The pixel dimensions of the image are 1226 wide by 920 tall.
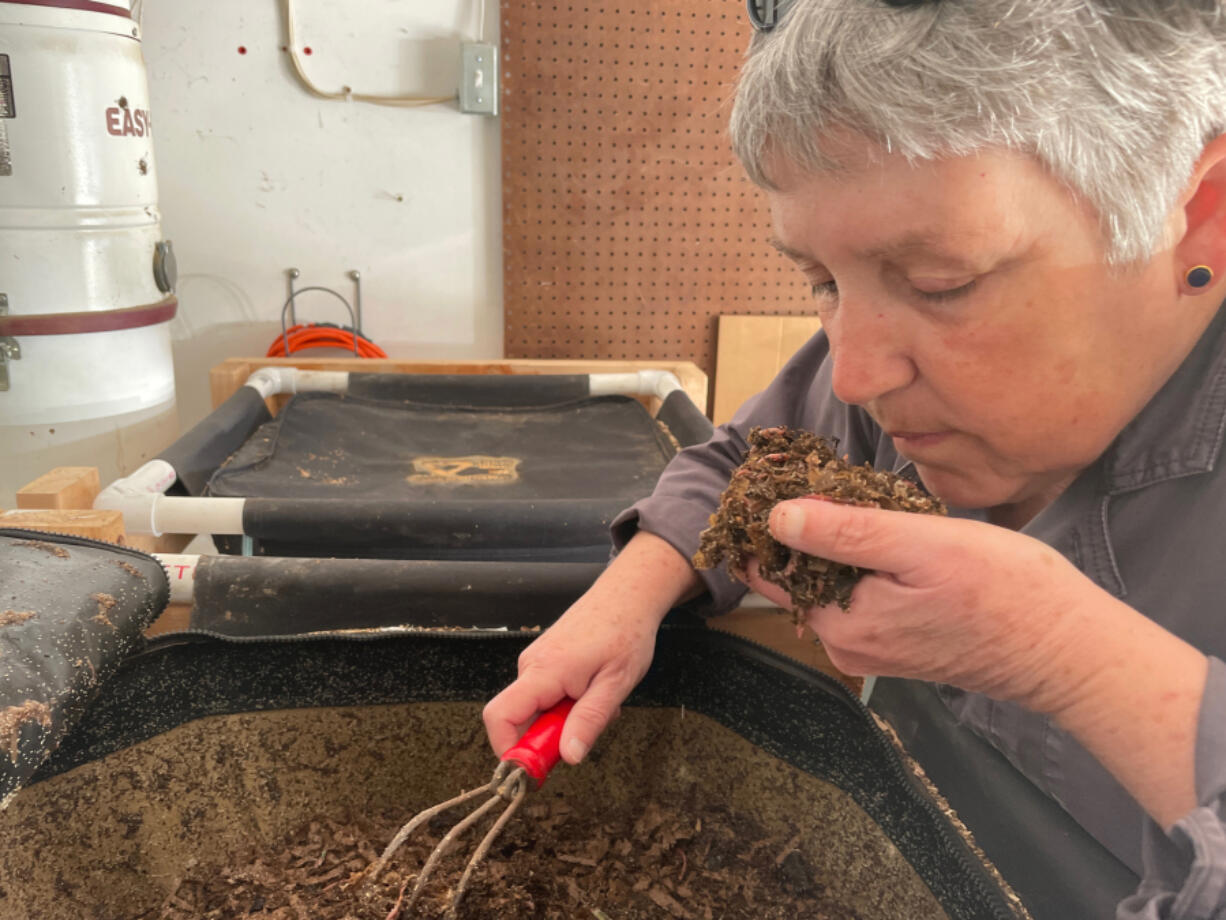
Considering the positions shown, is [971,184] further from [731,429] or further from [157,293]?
[157,293]

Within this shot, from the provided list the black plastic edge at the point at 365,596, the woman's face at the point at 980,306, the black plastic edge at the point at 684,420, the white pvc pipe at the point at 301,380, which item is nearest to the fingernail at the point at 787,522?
the woman's face at the point at 980,306

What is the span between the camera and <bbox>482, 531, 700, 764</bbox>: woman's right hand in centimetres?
71

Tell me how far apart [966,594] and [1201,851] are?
0.55ft

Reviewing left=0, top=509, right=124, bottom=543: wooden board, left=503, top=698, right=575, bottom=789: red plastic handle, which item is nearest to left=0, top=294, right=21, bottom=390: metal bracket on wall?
left=0, top=509, right=124, bottom=543: wooden board

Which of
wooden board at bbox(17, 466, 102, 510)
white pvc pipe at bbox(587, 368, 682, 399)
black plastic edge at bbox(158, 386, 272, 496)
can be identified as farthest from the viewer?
white pvc pipe at bbox(587, 368, 682, 399)

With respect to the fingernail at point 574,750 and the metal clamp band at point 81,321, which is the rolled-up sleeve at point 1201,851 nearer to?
the fingernail at point 574,750

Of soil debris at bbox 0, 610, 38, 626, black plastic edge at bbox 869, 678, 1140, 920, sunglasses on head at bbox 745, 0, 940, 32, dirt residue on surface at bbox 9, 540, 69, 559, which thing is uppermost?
sunglasses on head at bbox 745, 0, 940, 32

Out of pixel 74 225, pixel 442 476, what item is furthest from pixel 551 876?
pixel 74 225

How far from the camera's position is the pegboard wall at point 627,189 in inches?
89.2

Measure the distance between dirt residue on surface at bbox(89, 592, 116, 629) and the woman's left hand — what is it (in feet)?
1.71

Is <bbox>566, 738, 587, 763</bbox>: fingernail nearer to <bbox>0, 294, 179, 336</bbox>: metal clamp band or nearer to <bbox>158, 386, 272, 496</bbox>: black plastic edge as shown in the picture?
<bbox>158, 386, 272, 496</bbox>: black plastic edge

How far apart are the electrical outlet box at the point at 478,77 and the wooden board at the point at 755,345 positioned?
85cm

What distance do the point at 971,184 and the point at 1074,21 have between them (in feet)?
0.30

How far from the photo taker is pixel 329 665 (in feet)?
2.66
